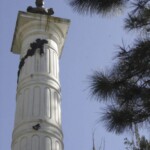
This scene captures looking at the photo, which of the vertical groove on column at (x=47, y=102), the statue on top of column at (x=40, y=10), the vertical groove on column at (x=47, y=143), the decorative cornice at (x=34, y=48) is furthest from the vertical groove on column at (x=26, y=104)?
the statue on top of column at (x=40, y=10)

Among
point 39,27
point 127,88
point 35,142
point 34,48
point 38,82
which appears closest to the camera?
point 127,88

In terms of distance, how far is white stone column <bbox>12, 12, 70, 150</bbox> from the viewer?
10828 millimetres

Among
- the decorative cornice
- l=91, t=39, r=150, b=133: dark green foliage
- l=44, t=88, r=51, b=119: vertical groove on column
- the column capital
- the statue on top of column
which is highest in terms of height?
the statue on top of column

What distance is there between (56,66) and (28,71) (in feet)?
2.77

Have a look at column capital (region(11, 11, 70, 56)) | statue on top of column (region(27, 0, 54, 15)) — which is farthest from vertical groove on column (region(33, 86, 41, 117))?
statue on top of column (region(27, 0, 54, 15))

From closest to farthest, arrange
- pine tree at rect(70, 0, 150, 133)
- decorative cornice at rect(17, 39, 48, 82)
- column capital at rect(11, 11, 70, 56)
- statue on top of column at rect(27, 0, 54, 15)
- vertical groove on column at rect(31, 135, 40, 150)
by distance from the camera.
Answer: pine tree at rect(70, 0, 150, 133) < vertical groove on column at rect(31, 135, 40, 150) < decorative cornice at rect(17, 39, 48, 82) < column capital at rect(11, 11, 70, 56) < statue on top of column at rect(27, 0, 54, 15)

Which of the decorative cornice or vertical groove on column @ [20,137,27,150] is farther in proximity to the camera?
the decorative cornice

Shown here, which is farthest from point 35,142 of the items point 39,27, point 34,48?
point 39,27

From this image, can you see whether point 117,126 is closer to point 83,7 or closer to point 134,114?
point 134,114

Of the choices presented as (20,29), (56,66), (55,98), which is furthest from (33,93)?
(20,29)

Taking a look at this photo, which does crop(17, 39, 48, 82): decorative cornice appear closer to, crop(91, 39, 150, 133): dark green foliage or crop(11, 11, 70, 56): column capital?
crop(11, 11, 70, 56): column capital

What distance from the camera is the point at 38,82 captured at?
1201cm

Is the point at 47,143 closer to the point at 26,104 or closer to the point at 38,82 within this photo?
the point at 26,104

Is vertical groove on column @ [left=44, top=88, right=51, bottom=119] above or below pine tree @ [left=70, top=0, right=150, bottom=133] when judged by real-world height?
above
